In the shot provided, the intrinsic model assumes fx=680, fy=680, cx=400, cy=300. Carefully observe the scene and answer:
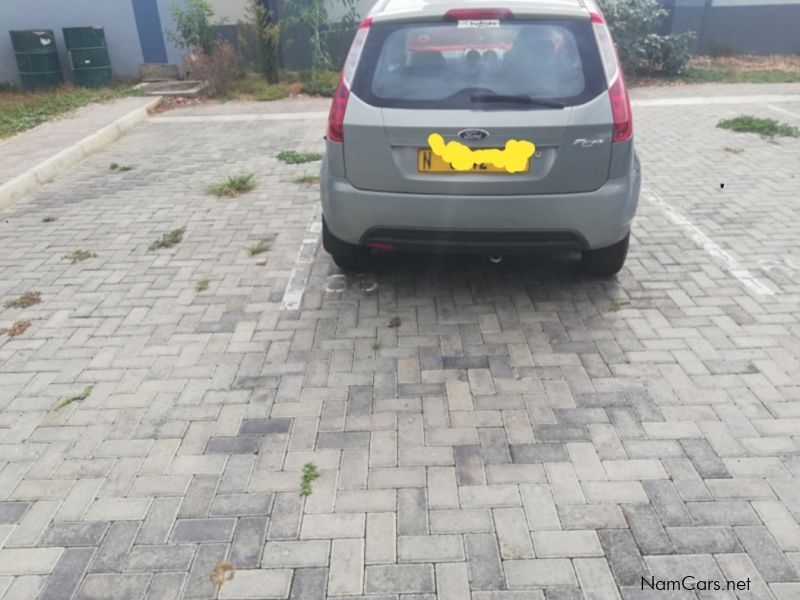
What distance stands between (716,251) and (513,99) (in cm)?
222

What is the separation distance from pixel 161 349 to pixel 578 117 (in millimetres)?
2585

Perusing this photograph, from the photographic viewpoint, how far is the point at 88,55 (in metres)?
12.2

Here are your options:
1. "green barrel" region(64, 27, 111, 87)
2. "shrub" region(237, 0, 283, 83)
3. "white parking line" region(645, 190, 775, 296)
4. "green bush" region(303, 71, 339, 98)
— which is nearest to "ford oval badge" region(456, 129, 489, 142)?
"white parking line" region(645, 190, 775, 296)

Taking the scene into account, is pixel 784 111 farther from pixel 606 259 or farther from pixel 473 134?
pixel 473 134

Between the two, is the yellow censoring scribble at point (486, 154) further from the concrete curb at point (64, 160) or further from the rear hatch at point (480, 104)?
the concrete curb at point (64, 160)

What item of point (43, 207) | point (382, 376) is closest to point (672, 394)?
point (382, 376)

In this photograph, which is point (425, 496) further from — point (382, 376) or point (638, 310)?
point (638, 310)

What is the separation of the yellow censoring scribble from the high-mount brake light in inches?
26.7

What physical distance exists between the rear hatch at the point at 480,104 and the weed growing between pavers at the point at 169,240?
219 cm

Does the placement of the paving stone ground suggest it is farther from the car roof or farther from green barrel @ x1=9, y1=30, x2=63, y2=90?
green barrel @ x1=9, y1=30, x2=63, y2=90

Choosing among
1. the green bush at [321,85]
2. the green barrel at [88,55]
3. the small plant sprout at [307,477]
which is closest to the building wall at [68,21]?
the green barrel at [88,55]

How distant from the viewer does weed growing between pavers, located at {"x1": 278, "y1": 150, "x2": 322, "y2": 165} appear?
779cm

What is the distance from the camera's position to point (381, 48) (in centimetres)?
376

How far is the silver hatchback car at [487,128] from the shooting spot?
3580mm
